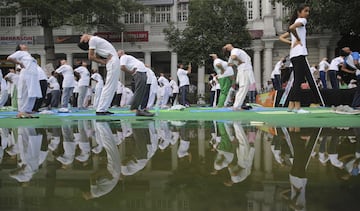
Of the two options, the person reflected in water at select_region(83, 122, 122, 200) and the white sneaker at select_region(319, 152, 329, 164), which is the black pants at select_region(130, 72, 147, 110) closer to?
the person reflected in water at select_region(83, 122, 122, 200)

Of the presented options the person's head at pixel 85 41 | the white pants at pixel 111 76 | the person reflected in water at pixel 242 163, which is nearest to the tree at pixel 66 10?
the person's head at pixel 85 41

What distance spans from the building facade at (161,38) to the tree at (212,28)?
5495 mm

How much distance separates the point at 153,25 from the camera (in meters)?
41.0

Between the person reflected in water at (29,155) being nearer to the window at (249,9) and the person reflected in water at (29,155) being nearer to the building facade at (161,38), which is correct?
the building facade at (161,38)

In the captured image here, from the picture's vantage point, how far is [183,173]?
111 inches

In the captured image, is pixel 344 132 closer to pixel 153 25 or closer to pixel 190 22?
pixel 190 22

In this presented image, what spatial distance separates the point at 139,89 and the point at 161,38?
31526 mm

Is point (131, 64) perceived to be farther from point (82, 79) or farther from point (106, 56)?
point (82, 79)

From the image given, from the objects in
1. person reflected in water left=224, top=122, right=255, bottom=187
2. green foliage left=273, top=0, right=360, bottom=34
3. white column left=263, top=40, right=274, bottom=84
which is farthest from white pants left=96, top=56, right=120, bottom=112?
white column left=263, top=40, right=274, bottom=84

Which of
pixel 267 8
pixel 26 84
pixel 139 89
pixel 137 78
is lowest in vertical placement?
pixel 139 89

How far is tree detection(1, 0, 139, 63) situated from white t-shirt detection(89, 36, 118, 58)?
19386mm

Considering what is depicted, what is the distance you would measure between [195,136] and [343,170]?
8.30ft

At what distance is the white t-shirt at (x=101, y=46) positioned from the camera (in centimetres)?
870

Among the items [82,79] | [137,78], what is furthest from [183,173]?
[82,79]
